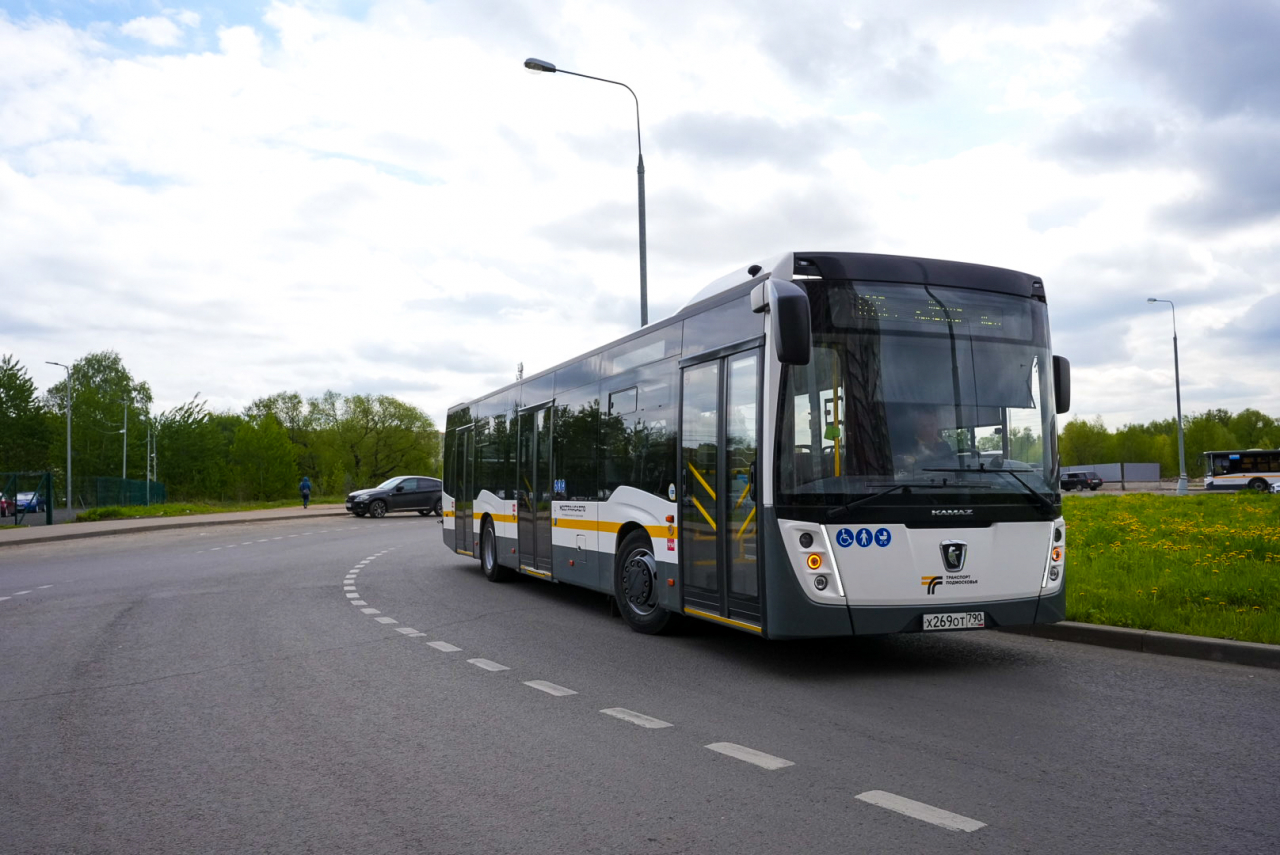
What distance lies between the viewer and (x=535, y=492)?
552 inches

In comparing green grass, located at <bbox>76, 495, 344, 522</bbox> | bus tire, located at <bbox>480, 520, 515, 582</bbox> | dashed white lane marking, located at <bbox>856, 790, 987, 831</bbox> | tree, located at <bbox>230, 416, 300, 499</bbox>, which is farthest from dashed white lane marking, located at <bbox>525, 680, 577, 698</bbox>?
tree, located at <bbox>230, 416, 300, 499</bbox>

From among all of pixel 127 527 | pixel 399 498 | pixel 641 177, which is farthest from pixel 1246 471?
pixel 127 527

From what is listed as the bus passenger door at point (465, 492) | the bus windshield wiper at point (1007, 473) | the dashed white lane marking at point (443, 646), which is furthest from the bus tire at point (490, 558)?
the bus windshield wiper at point (1007, 473)

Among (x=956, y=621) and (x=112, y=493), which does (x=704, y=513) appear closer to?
(x=956, y=621)

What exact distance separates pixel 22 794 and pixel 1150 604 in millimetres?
9058

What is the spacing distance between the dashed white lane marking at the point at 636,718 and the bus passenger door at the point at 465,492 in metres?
10.9

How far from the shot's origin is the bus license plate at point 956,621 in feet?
25.1

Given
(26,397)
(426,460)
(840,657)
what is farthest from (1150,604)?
(426,460)

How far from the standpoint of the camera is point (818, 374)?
25.3ft

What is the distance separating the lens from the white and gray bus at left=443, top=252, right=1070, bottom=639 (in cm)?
756

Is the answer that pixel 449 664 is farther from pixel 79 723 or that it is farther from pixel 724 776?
pixel 724 776

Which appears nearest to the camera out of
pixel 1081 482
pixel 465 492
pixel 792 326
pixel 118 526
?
pixel 792 326

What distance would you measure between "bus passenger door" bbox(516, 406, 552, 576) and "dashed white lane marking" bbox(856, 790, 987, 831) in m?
8.86

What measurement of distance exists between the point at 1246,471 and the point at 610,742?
6583 cm
